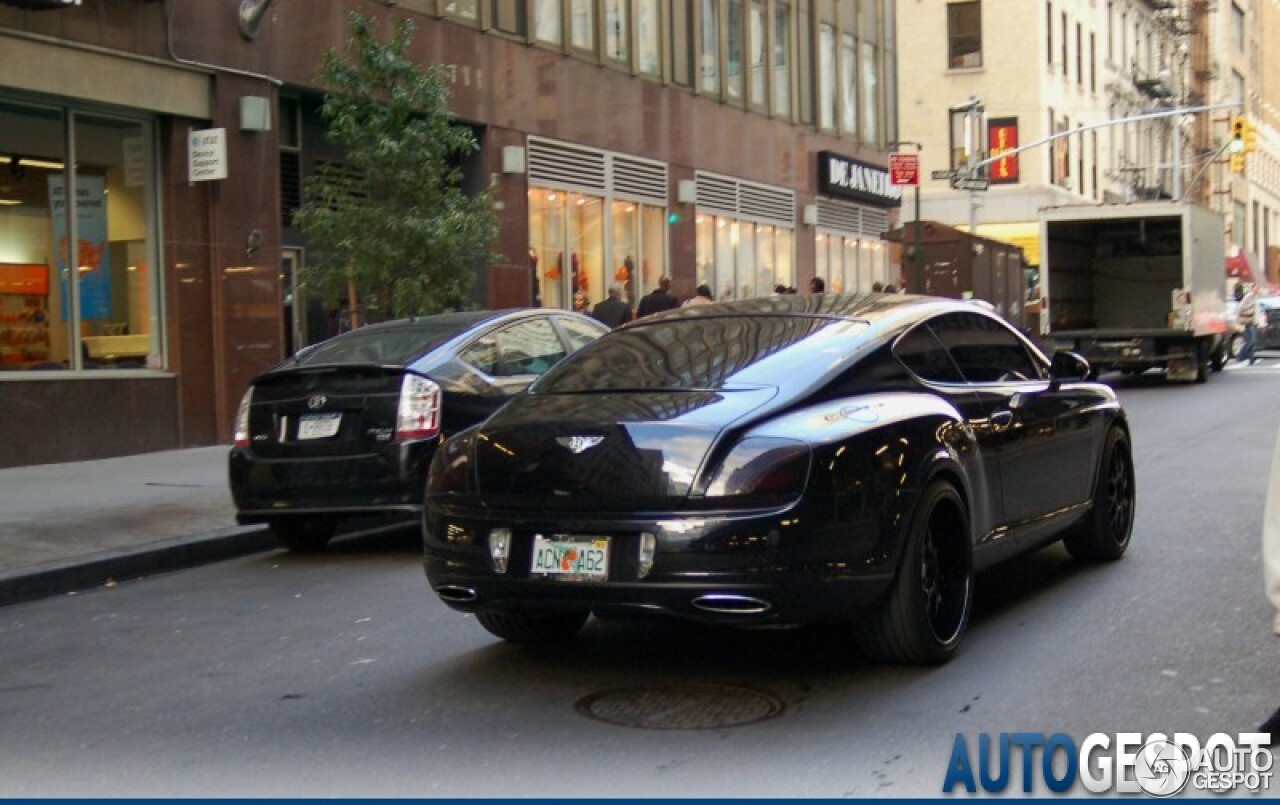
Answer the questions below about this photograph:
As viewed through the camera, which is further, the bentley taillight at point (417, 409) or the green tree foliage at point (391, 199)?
the green tree foliage at point (391, 199)

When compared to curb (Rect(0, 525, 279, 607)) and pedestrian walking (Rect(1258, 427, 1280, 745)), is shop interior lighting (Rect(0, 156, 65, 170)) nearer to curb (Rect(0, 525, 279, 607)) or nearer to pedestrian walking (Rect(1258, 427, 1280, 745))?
curb (Rect(0, 525, 279, 607))

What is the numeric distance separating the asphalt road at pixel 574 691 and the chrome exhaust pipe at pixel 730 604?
0.39m

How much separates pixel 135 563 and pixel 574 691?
4.74 metres

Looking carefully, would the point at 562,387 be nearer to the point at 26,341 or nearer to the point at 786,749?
the point at 786,749

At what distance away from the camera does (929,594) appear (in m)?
6.41

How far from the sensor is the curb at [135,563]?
359 inches

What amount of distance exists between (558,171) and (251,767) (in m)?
19.7

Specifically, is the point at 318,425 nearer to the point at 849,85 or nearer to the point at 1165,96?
the point at 849,85

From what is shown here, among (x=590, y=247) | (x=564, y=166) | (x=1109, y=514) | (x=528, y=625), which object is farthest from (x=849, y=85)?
(x=528, y=625)

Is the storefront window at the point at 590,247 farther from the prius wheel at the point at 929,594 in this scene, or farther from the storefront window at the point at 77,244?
the prius wheel at the point at 929,594

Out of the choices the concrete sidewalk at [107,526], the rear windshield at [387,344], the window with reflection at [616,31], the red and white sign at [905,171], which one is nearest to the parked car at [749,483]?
the rear windshield at [387,344]

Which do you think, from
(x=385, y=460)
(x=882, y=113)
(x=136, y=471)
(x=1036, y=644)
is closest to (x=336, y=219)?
(x=136, y=471)

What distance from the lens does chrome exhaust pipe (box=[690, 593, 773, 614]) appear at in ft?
18.7

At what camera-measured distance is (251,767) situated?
5297 millimetres
